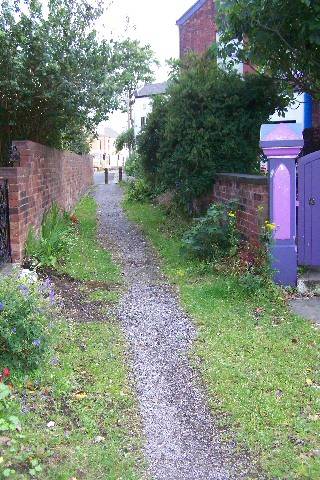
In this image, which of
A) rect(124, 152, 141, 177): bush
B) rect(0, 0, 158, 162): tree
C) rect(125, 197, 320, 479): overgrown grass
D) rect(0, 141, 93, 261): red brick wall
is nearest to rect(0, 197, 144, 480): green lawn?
rect(125, 197, 320, 479): overgrown grass

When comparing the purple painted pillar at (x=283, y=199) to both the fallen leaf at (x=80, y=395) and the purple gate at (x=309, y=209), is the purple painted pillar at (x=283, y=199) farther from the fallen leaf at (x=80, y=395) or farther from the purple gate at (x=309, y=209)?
the fallen leaf at (x=80, y=395)

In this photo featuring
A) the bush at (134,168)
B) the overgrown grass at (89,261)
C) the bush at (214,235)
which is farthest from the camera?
the bush at (134,168)

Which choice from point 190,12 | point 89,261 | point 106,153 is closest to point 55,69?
point 89,261

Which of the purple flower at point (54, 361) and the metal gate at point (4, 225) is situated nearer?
the purple flower at point (54, 361)

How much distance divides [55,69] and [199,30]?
54.3ft

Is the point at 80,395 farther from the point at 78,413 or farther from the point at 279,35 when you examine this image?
the point at 279,35

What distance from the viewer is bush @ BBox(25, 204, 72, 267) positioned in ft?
24.4

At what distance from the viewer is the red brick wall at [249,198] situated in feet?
23.8

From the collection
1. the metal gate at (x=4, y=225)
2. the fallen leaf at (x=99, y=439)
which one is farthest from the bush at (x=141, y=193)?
the fallen leaf at (x=99, y=439)

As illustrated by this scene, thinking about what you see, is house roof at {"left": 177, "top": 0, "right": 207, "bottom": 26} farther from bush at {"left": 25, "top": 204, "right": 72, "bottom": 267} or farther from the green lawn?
the green lawn

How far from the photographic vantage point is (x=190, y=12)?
78.4 ft

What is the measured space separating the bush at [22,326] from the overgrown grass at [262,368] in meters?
1.32

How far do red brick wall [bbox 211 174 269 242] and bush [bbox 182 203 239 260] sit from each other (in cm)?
17

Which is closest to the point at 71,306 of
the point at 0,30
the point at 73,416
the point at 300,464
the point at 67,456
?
the point at 73,416
